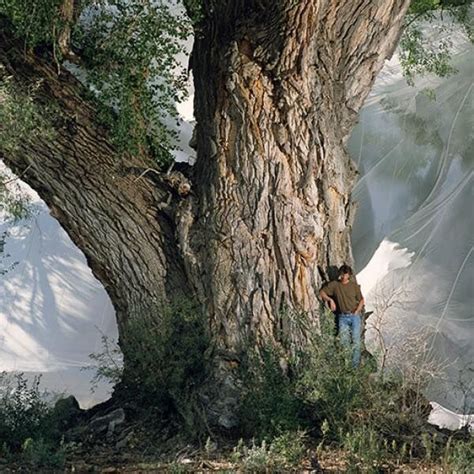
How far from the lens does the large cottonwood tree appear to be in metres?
9.66

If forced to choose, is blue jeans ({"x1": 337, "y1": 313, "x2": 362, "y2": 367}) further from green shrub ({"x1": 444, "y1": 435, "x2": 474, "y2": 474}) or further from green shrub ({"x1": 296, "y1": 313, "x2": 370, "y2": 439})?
green shrub ({"x1": 444, "y1": 435, "x2": 474, "y2": 474})

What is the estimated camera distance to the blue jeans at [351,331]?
31.3ft

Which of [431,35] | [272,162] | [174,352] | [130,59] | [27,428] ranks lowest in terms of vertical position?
[27,428]

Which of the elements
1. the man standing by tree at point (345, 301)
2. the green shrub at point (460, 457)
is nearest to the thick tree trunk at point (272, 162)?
the man standing by tree at point (345, 301)

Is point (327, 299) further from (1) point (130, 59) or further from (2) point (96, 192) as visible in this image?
(1) point (130, 59)

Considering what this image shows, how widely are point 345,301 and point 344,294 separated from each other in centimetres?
9

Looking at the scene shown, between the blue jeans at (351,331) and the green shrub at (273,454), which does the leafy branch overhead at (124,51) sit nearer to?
the blue jeans at (351,331)

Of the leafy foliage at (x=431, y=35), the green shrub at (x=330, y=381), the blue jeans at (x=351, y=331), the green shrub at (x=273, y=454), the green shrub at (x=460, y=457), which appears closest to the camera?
the green shrub at (x=460, y=457)

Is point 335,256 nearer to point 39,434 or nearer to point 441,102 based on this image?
point 39,434

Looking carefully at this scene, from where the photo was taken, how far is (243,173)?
32.1 ft

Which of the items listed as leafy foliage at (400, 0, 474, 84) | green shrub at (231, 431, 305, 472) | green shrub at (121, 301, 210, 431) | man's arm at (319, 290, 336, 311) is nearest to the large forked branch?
green shrub at (121, 301, 210, 431)

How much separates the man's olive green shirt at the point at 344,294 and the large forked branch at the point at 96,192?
1409 millimetres

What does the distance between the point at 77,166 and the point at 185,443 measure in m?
2.70

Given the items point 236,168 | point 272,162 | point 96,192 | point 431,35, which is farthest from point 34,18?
point 431,35
